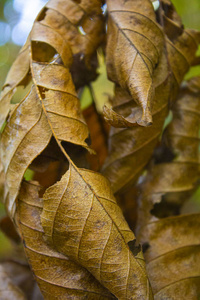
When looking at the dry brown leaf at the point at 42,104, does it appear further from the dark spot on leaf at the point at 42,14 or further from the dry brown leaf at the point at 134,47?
the dry brown leaf at the point at 134,47

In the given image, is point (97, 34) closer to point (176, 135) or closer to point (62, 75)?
point (62, 75)

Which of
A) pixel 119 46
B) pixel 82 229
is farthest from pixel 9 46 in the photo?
pixel 82 229

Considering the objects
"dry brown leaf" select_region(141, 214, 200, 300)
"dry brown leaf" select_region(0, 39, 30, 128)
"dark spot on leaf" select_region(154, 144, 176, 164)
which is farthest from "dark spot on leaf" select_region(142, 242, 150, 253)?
"dry brown leaf" select_region(0, 39, 30, 128)

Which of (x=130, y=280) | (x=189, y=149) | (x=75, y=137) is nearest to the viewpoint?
(x=130, y=280)

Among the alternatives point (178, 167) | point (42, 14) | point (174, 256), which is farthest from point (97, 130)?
point (174, 256)

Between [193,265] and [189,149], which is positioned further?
[189,149]

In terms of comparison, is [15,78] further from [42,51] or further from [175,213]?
[175,213]

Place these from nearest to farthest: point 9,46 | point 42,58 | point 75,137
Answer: point 75,137 → point 42,58 → point 9,46

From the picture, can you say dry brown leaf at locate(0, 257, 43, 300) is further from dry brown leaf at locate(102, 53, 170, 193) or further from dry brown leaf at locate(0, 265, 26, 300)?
dry brown leaf at locate(102, 53, 170, 193)
